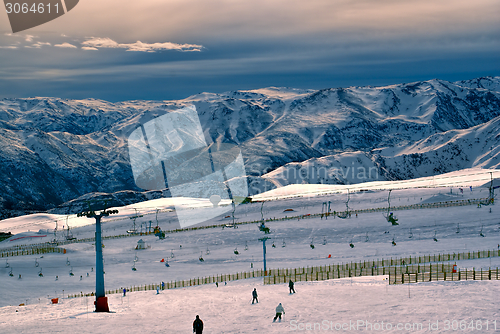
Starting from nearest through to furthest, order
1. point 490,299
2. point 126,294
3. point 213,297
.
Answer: point 490,299 < point 213,297 < point 126,294

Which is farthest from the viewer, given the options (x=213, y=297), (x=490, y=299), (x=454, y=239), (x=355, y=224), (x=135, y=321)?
(x=355, y=224)

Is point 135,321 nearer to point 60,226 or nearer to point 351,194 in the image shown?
point 351,194

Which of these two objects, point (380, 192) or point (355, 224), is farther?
point (380, 192)

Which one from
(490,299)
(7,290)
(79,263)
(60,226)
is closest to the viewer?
(490,299)

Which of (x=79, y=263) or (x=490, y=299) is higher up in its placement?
(x=490, y=299)

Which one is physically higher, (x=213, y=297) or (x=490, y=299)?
(x=490, y=299)

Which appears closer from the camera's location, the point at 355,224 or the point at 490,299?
the point at 490,299

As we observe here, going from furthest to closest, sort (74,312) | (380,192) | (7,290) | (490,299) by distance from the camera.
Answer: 1. (380,192)
2. (7,290)
3. (74,312)
4. (490,299)

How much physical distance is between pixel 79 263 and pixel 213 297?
38.7m

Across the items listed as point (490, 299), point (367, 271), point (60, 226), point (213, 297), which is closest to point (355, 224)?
point (367, 271)

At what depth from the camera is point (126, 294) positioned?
45875 millimetres

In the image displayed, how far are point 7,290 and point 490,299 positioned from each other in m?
51.7

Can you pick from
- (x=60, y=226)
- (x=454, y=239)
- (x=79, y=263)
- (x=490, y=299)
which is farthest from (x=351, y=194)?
(x=490, y=299)

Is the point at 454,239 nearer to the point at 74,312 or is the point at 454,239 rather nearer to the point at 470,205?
the point at 470,205
